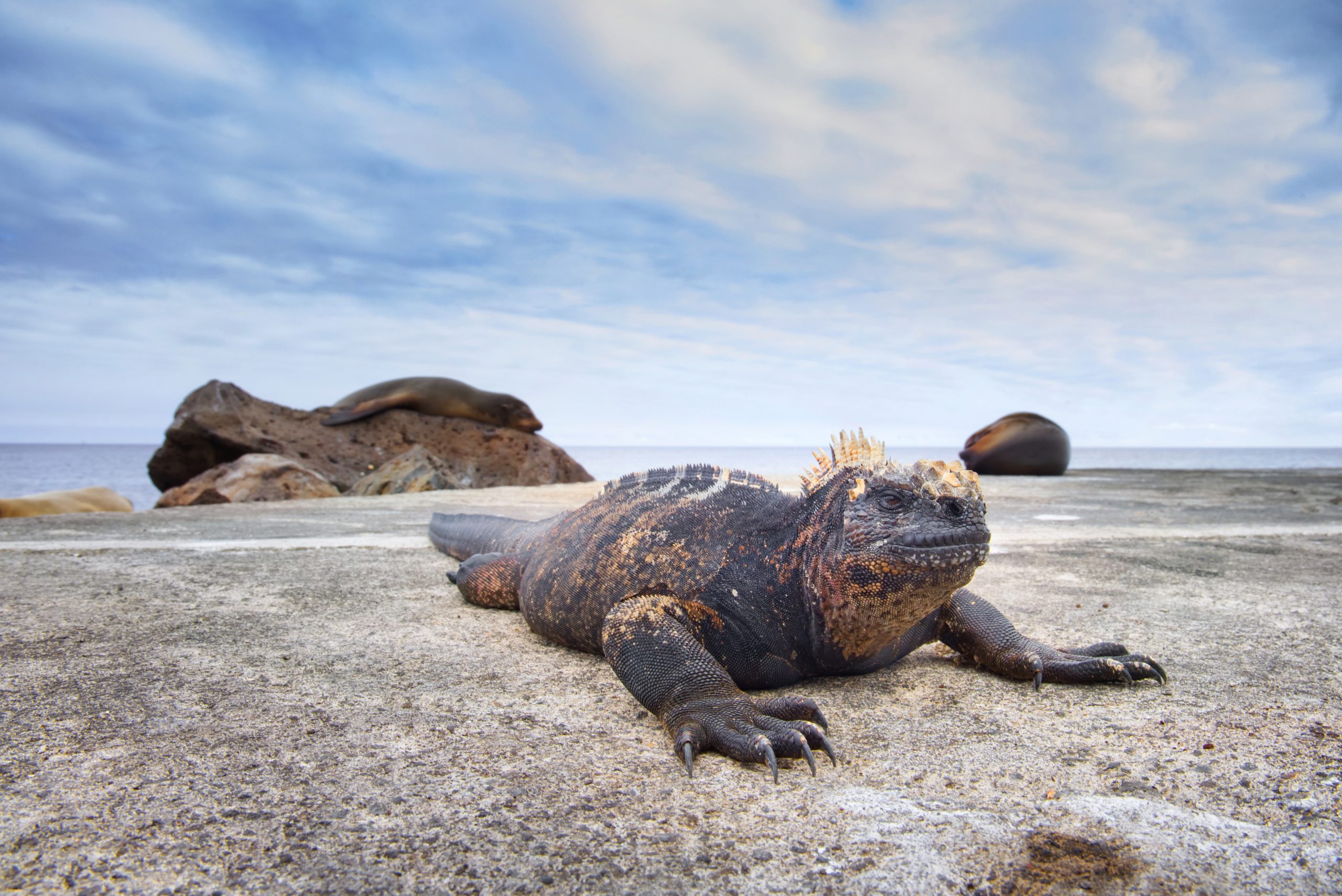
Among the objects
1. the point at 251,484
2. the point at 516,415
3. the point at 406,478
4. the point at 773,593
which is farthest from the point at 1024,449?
the point at 773,593

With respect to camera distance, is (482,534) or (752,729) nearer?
(752,729)

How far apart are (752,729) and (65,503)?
38.7ft


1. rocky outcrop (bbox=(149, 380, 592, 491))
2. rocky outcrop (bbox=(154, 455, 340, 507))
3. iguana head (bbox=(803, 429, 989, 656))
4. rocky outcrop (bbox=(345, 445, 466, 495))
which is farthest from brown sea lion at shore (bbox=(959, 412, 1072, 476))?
iguana head (bbox=(803, 429, 989, 656))

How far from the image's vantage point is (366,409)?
583 inches

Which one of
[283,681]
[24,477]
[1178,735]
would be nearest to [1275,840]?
[1178,735]

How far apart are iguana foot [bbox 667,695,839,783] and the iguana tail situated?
5.79ft

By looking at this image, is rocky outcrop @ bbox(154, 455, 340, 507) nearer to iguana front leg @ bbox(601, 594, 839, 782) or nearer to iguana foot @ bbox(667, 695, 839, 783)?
iguana front leg @ bbox(601, 594, 839, 782)

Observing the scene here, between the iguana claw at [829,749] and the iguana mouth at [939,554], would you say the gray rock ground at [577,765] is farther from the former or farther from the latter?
the iguana mouth at [939,554]

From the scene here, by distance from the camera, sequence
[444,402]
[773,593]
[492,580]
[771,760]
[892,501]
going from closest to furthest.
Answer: [771,760]
[892,501]
[773,593]
[492,580]
[444,402]

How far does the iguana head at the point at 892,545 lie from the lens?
7.50 feet

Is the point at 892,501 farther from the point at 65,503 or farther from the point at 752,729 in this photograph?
the point at 65,503

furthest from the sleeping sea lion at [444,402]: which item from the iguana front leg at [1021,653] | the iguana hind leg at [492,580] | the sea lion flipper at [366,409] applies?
the iguana front leg at [1021,653]

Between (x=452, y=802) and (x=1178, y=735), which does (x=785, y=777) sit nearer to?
(x=452, y=802)

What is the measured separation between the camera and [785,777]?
6.86 ft
